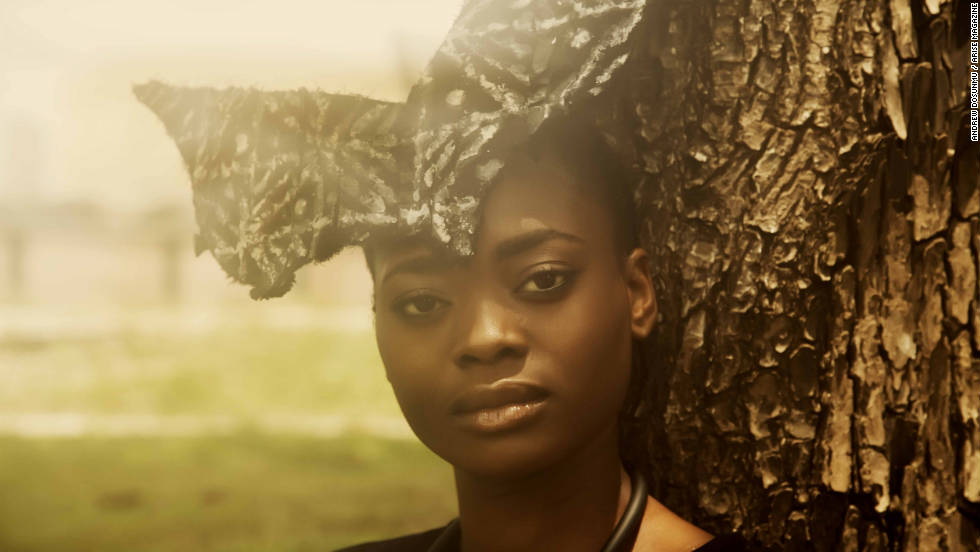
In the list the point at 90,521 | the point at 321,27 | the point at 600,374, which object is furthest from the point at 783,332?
the point at 90,521

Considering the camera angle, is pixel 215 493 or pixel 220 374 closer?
pixel 215 493

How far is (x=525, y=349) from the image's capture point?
1037mm

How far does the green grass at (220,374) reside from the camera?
9.30ft

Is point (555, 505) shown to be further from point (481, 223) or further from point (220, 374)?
point (220, 374)

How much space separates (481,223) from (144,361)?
2.19m

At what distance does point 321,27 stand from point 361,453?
1.82 m

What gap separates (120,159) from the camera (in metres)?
2.07

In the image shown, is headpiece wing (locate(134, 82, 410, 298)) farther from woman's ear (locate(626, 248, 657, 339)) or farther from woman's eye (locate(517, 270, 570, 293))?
woman's ear (locate(626, 248, 657, 339))

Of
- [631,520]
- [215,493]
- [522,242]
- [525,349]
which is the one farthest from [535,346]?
[215,493]

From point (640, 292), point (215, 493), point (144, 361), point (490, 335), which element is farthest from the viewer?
point (144, 361)

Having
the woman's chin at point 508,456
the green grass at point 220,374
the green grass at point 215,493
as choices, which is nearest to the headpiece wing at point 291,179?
the woman's chin at point 508,456

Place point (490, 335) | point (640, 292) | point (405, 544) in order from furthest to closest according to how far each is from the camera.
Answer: point (405, 544), point (640, 292), point (490, 335)

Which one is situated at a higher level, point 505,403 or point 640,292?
point 640,292

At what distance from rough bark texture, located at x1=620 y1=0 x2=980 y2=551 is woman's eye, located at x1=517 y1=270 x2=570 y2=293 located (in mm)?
198
